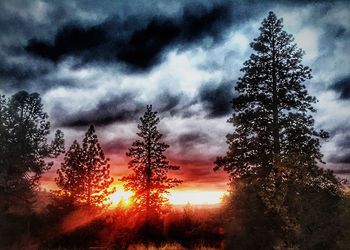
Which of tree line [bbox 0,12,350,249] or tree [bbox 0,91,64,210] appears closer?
tree line [bbox 0,12,350,249]

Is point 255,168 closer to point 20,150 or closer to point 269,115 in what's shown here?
point 269,115

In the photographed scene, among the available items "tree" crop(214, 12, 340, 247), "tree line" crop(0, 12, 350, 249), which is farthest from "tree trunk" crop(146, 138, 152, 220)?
"tree" crop(214, 12, 340, 247)

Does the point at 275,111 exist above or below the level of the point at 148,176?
above

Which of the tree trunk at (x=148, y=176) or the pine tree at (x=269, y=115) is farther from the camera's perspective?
the tree trunk at (x=148, y=176)

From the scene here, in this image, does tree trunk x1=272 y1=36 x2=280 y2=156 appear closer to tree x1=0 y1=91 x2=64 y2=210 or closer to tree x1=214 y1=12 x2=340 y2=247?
tree x1=214 y1=12 x2=340 y2=247

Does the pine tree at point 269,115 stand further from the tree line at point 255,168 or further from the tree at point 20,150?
the tree at point 20,150

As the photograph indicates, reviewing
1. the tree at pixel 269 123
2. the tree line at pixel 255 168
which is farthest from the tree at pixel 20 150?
the tree at pixel 269 123

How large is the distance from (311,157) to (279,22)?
1075cm

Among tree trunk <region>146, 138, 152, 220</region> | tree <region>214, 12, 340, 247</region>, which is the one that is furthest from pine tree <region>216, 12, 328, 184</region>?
tree trunk <region>146, 138, 152, 220</region>

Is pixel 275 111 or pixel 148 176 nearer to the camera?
pixel 275 111

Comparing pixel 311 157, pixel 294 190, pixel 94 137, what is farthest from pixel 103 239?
pixel 294 190

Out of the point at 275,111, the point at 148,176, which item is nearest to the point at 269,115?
the point at 275,111

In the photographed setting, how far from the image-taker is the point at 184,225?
38.6 m

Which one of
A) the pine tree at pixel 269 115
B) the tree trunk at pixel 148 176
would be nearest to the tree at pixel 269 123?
the pine tree at pixel 269 115
